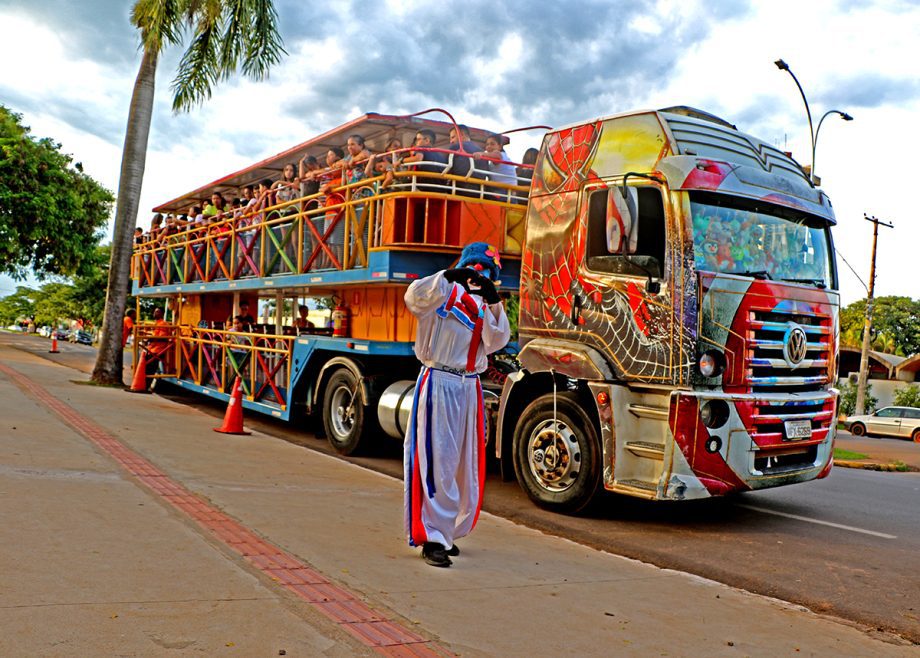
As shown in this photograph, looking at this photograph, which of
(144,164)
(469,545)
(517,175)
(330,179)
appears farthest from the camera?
(144,164)

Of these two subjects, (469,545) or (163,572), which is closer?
(163,572)

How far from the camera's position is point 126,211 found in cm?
1642

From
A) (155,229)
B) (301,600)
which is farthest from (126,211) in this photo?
(301,600)

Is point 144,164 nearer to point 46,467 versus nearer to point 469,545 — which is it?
point 46,467

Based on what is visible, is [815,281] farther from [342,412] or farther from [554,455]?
[342,412]

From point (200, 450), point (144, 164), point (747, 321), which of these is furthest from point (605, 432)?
point (144, 164)

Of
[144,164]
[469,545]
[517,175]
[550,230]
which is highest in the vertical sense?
[144,164]

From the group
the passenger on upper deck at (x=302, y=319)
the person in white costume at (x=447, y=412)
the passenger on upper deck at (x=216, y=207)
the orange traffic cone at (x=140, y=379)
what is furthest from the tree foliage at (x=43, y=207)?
the person in white costume at (x=447, y=412)

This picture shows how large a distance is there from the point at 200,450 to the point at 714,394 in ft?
17.2

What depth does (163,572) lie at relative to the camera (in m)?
4.11

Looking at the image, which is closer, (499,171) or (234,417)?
(499,171)

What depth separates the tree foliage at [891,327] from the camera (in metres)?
51.3

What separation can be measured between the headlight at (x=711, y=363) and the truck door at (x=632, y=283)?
0.76ft

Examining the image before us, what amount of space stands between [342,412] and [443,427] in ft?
16.8
